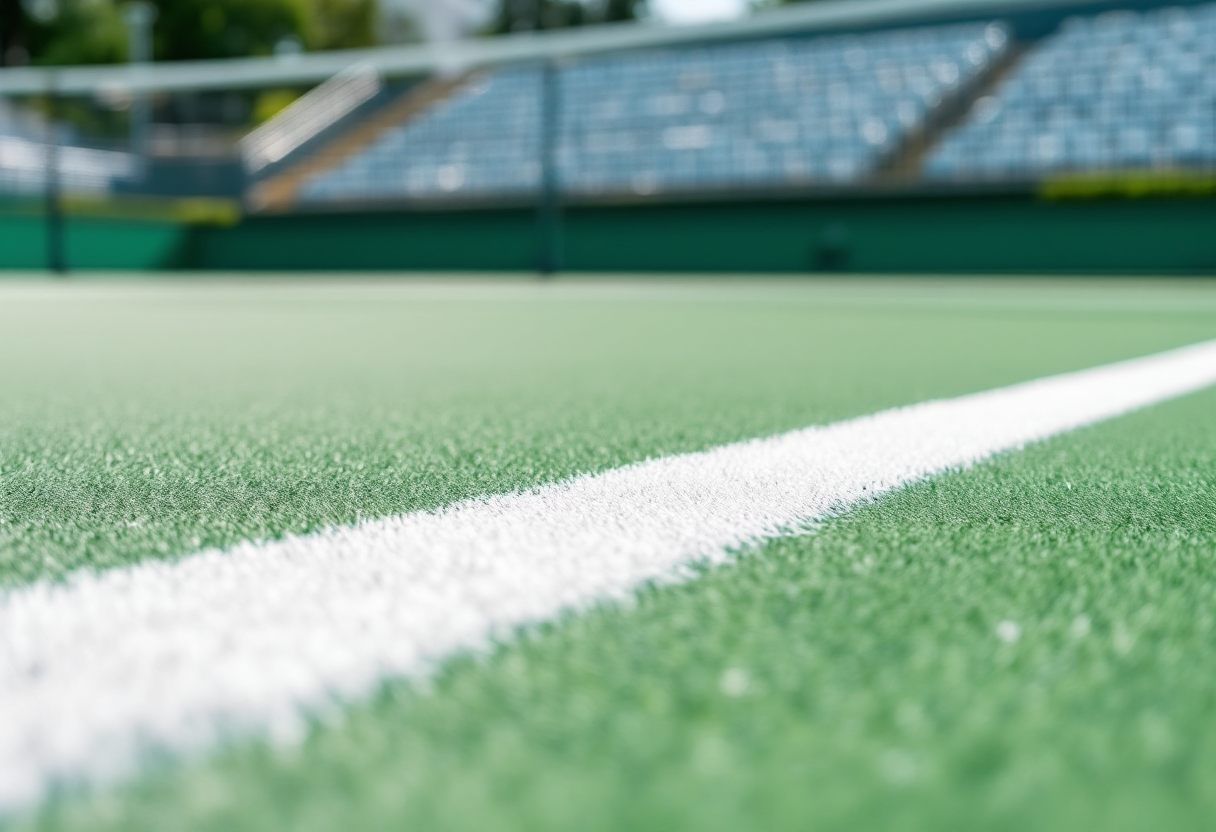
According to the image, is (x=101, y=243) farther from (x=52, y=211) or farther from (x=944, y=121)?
(x=944, y=121)

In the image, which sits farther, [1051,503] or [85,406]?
[85,406]

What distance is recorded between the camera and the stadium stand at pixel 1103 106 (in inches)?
595

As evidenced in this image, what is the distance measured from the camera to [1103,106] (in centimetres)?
1590

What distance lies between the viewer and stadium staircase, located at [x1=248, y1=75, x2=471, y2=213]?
20.9 m

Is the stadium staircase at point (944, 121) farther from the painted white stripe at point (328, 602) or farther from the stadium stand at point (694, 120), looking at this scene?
the painted white stripe at point (328, 602)

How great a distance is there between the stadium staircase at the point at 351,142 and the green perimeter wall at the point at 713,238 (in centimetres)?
206

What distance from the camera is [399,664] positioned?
0.67 meters

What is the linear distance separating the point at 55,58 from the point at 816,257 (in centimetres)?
2899

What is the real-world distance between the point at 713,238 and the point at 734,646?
15325 mm

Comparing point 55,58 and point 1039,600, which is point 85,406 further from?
point 55,58

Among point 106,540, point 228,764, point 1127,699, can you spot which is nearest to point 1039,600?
point 1127,699

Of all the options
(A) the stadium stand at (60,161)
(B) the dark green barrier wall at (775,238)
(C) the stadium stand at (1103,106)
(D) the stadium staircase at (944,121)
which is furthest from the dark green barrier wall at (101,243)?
(C) the stadium stand at (1103,106)

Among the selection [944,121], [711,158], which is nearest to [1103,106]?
[944,121]

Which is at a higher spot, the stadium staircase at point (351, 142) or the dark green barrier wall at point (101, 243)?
the stadium staircase at point (351, 142)
